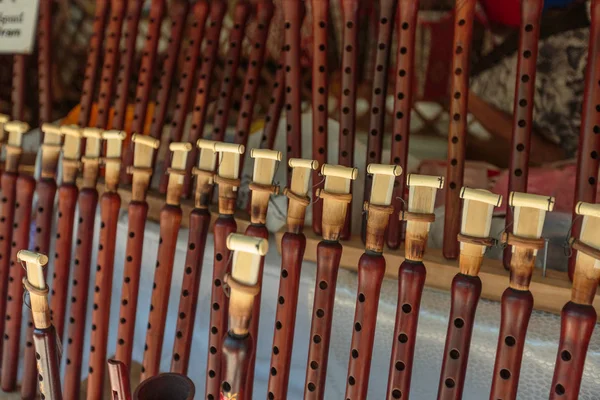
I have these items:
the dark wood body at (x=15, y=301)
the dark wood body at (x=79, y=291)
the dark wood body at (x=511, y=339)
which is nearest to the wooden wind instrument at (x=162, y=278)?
the dark wood body at (x=79, y=291)

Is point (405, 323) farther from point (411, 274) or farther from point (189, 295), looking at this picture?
point (189, 295)

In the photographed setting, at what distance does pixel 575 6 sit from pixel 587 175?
0.34 m

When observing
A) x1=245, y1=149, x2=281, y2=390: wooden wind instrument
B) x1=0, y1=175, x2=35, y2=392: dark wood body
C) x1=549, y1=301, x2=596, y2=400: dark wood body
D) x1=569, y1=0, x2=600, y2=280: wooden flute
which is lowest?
x1=0, y1=175, x2=35, y2=392: dark wood body

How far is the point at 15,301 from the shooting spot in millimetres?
744

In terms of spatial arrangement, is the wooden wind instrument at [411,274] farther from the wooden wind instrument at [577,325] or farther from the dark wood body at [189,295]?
the dark wood body at [189,295]

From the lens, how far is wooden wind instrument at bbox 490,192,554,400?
0.41 meters

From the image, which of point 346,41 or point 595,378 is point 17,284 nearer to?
point 346,41

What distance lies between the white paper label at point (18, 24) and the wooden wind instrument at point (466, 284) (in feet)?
2.59

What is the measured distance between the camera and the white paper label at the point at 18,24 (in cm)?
88

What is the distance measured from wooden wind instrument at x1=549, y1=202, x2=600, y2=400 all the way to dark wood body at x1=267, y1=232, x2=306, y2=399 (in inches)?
9.7

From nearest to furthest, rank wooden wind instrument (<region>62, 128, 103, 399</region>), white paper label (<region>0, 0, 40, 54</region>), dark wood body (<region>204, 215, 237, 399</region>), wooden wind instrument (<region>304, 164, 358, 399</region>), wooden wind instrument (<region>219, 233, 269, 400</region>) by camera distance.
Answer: wooden wind instrument (<region>219, 233, 269, 400</region>) < wooden wind instrument (<region>304, 164, 358, 399</region>) < dark wood body (<region>204, 215, 237, 399</region>) < wooden wind instrument (<region>62, 128, 103, 399</region>) < white paper label (<region>0, 0, 40, 54</region>)

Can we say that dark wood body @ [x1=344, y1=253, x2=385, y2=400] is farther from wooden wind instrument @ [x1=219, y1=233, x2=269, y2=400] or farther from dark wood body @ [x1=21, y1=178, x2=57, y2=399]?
dark wood body @ [x1=21, y1=178, x2=57, y2=399]

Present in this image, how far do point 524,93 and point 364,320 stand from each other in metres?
0.29

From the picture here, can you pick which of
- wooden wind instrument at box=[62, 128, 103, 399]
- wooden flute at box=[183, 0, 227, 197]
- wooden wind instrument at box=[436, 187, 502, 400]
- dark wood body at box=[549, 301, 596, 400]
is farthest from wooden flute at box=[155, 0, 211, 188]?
dark wood body at box=[549, 301, 596, 400]
